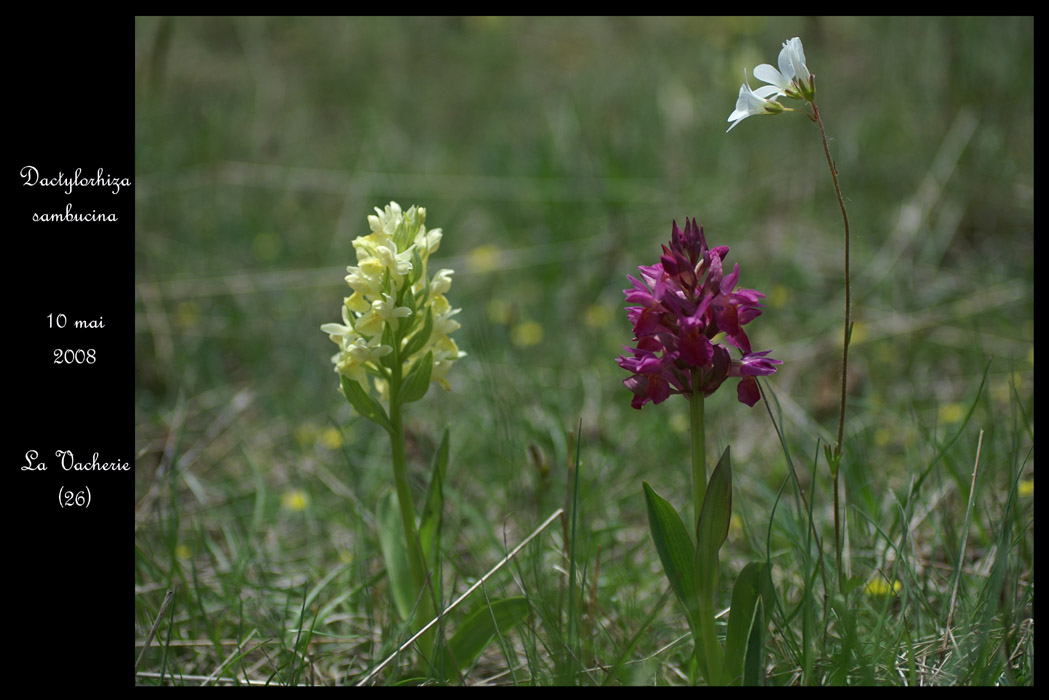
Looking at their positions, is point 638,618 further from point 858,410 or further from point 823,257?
point 823,257

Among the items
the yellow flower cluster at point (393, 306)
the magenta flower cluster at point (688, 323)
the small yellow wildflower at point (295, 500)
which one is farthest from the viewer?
the small yellow wildflower at point (295, 500)

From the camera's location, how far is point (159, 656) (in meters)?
1.96

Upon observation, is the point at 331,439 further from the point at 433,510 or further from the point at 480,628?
the point at 480,628

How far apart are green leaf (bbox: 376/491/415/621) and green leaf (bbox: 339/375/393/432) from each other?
0.77 feet

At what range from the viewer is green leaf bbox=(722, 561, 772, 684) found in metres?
1.49

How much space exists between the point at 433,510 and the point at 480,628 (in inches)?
11.5

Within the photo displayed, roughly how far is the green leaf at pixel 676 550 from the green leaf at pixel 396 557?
0.62 meters

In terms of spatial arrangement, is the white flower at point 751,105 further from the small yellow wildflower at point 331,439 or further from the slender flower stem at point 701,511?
the small yellow wildflower at point 331,439

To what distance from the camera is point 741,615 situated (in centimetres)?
150

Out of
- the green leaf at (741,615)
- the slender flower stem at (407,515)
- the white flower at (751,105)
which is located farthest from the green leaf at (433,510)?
the white flower at (751,105)

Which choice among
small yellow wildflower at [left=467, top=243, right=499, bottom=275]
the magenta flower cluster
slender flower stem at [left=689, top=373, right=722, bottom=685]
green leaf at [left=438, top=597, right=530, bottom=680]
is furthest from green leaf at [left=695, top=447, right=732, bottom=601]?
small yellow wildflower at [left=467, top=243, right=499, bottom=275]

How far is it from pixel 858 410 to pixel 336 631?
2083 mm

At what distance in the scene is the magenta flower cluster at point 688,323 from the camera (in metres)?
1.42

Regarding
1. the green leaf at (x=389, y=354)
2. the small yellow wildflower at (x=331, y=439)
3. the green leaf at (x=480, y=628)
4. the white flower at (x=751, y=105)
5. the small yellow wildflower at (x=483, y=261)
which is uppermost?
the white flower at (x=751, y=105)
